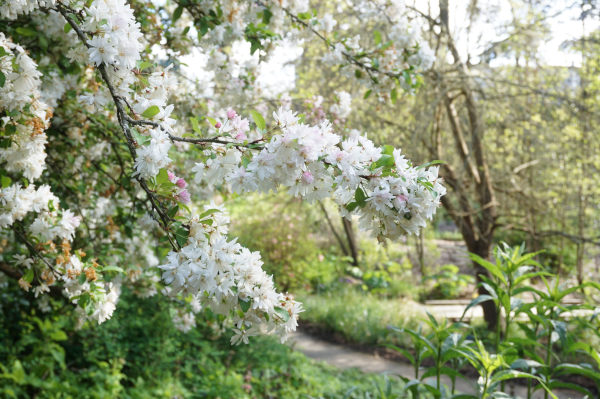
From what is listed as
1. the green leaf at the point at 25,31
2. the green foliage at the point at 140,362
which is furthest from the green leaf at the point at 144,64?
the green foliage at the point at 140,362

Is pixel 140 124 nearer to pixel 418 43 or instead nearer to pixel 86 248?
pixel 86 248

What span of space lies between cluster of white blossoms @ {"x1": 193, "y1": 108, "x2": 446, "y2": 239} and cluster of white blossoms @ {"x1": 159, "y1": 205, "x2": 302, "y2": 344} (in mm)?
176

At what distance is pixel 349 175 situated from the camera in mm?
1200

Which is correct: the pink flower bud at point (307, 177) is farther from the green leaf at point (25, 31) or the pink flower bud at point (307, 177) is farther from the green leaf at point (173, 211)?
the green leaf at point (25, 31)

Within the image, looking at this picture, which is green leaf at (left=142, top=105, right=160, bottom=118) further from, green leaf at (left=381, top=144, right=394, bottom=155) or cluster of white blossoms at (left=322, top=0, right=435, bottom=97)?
cluster of white blossoms at (left=322, top=0, right=435, bottom=97)

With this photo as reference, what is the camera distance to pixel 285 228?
9328 mm

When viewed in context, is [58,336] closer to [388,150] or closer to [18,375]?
[18,375]

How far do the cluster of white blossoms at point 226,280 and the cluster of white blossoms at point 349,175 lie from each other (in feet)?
0.58

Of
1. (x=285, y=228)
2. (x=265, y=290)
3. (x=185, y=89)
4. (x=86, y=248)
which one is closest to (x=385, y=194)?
(x=265, y=290)

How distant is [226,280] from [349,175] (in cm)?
41

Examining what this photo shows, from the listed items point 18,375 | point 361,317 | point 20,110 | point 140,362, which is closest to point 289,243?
point 361,317

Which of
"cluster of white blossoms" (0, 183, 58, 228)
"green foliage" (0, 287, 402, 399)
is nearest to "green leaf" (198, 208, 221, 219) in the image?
"cluster of white blossoms" (0, 183, 58, 228)

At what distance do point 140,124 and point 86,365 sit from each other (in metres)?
3.22

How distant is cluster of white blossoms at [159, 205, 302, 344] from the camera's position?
1.22m
